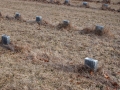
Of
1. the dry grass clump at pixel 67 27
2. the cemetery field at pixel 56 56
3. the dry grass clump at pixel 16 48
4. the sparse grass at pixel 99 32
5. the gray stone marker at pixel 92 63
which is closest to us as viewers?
the cemetery field at pixel 56 56

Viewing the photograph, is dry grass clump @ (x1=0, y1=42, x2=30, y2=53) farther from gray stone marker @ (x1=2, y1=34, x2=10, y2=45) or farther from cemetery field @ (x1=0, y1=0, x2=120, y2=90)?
gray stone marker @ (x1=2, y1=34, x2=10, y2=45)

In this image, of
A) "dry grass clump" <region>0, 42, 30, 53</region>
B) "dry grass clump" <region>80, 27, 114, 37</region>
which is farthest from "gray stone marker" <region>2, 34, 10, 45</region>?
"dry grass clump" <region>80, 27, 114, 37</region>

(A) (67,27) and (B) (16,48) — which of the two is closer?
(B) (16,48)

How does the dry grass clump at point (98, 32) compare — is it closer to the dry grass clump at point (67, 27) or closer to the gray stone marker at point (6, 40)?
the dry grass clump at point (67, 27)

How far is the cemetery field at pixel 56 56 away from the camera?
4.08 m

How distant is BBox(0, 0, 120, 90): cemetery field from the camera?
4082 millimetres

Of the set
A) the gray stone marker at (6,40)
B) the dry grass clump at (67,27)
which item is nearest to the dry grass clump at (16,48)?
the gray stone marker at (6,40)

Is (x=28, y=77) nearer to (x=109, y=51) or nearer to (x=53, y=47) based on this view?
(x=53, y=47)

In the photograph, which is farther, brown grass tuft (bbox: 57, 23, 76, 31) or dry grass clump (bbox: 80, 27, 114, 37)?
brown grass tuft (bbox: 57, 23, 76, 31)

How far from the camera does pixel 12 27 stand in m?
7.55

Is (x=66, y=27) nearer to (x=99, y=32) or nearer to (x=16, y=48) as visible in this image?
(x=99, y=32)

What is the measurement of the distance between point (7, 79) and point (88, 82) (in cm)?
162

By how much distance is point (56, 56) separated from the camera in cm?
518

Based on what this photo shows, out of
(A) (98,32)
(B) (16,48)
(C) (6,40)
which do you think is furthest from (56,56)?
(A) (98,32)
